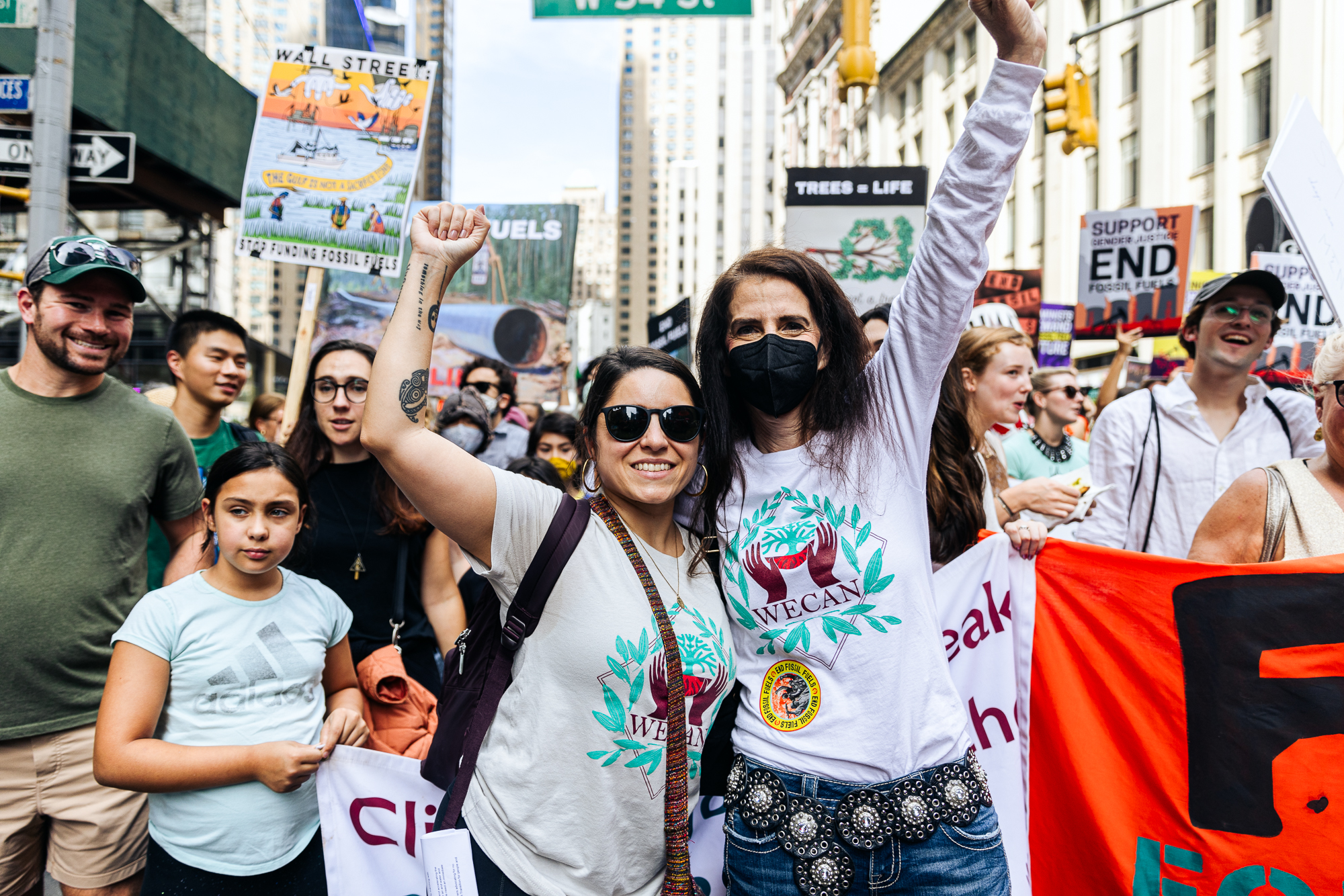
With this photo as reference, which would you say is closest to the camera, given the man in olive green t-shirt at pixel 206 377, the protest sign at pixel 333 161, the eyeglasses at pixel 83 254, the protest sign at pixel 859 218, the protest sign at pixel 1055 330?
the eyeglasses at pixel 83 254

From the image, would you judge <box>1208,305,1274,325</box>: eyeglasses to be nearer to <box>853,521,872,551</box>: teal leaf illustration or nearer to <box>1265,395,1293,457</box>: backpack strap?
<box>1265,395,1293,457</box>: backpack strap

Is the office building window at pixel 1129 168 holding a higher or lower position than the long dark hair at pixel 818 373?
higher

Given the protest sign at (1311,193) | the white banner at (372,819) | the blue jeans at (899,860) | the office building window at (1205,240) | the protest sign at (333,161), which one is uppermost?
the office building window at (1205,240)

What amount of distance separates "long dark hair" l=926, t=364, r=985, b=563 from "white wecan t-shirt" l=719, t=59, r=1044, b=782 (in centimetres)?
47

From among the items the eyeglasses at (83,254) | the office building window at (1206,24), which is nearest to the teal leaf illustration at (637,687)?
the eyeglasses at (83,254)

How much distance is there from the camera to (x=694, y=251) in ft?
414

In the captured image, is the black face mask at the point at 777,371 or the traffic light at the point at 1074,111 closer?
the black face mask at the point at 777,371

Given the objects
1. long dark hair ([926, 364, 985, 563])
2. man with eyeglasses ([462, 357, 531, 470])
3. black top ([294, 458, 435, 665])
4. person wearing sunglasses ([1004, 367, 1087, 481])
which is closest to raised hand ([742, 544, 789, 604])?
long dark hair ([926, 364, 985, 563])

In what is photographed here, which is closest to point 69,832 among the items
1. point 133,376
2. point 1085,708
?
point 1085,708

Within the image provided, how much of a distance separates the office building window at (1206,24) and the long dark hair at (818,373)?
77.9 feet

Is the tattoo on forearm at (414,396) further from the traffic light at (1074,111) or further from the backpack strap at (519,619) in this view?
the traffic light at (1074,111)

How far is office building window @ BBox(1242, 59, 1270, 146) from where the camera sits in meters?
19.3

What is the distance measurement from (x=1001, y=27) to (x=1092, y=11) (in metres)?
28.7

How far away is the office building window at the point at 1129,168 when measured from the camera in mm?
23625
